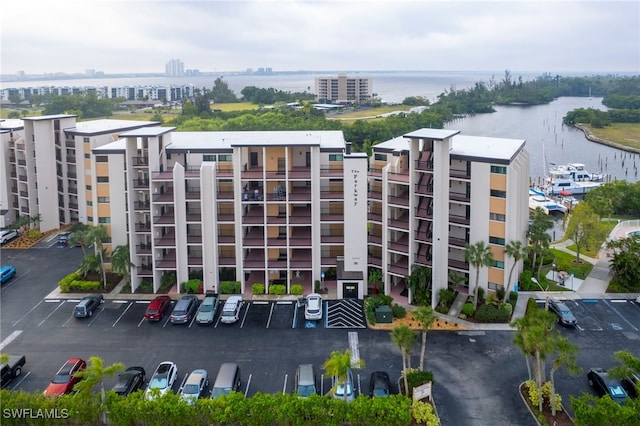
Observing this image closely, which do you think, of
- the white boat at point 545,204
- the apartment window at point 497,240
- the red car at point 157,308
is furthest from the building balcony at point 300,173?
the white boat at point 545,204

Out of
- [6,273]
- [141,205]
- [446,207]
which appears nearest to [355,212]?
[446,207]

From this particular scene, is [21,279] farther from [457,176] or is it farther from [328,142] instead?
[457,176]

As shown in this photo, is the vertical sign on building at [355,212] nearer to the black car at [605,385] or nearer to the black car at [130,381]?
the black car at [605,385]

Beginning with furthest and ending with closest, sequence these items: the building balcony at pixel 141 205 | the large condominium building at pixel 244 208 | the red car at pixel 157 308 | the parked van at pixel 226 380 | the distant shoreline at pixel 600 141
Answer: the distant shoreline at pixel 600 141, the building balcony at pixel 141 205, the large condominium building at pixel 244 208, the red car at pixel 157 308, the parked van at pixel 226 380

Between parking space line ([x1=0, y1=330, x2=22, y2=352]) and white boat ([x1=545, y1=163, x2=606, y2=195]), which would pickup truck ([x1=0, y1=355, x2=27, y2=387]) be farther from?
white boat ([x1=545, y1=163, x2=606, y2=195])

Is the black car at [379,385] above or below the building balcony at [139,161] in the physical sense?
below

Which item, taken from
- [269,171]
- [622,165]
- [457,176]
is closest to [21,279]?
[269,171]

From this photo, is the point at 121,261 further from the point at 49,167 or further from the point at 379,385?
the point at 379,385
